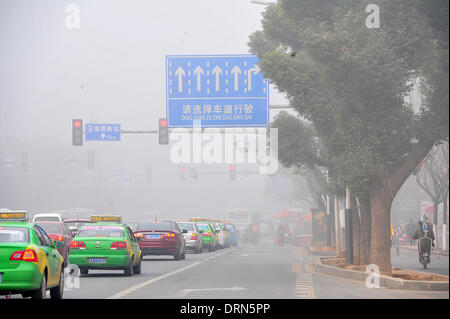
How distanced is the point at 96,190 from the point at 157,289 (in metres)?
127

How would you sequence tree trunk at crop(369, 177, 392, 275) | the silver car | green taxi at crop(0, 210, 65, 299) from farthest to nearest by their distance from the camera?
the silver car, tree trunk at crop(369, 177, 392, 275), green taxi at crop(0, 210, 65, 299)

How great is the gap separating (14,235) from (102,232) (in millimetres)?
9794

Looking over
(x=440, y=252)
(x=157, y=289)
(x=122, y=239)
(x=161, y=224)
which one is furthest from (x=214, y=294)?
(x=440, y=252)

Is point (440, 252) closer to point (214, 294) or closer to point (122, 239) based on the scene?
point (122, 239)

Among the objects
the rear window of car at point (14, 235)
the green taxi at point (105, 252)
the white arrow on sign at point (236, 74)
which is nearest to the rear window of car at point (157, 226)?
the white arrow on sign at point (236, 74)

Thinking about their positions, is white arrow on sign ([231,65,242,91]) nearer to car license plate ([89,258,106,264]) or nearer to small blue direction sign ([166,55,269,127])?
small blue direction sign ([166,55,269,127])

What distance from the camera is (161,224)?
39.0 m

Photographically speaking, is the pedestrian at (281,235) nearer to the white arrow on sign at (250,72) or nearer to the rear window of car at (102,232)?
the white arrow on sign at (250,72)

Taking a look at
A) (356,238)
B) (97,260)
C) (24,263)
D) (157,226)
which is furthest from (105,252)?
(157,226)

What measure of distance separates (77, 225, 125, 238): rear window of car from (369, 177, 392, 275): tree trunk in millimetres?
6726

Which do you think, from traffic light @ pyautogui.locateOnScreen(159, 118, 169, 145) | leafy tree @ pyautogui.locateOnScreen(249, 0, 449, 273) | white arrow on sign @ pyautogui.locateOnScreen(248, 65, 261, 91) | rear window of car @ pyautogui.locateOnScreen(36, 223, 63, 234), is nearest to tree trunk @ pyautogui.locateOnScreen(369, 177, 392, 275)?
leafy tree @ pyautogui.locateOnScreen(249, 0, 449, 273)

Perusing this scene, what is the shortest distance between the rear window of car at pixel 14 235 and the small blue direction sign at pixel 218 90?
23.6 meters

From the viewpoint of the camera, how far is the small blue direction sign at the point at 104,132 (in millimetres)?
52062

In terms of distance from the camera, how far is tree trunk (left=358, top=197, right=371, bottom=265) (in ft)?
104
